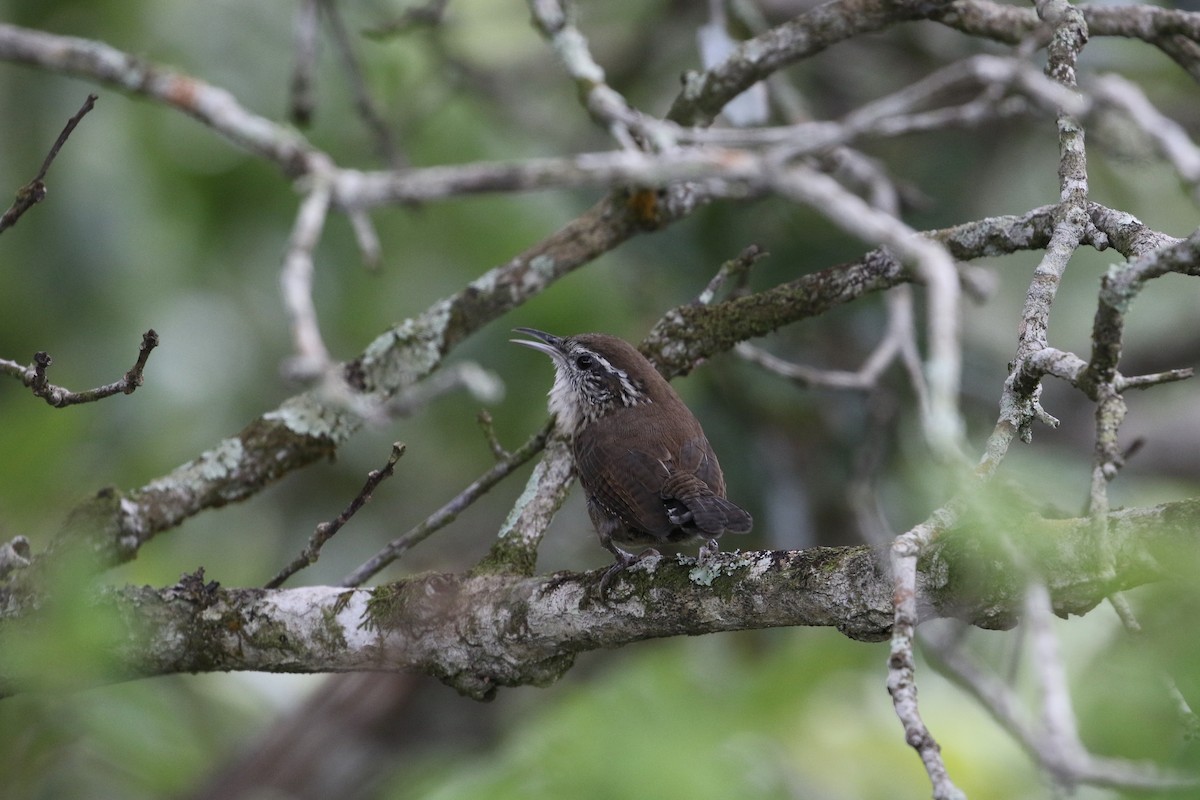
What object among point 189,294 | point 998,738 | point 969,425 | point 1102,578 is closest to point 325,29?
point 189,294

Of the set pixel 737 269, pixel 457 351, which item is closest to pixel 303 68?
pixel 457 351

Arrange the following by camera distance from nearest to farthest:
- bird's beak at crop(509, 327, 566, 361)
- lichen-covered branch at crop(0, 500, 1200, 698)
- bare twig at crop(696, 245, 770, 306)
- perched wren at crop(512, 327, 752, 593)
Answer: lichen-covered branch at crop(0, 500, 1200, 698) → perched wren at crop(512, 327, 752, 593) → bare twig at crop(696, 245, 770, 306) → bird's beak at crop(509, 327, 566, 361)

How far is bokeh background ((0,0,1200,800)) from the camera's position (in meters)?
4.60

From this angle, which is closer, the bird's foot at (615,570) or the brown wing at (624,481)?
the bird's foot at (615,570)

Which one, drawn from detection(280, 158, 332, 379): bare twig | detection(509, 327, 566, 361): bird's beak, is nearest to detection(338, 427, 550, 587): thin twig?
detection(509, 327, 566, 361): bird's beak

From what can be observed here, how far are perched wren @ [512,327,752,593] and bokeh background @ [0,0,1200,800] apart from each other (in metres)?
0.78

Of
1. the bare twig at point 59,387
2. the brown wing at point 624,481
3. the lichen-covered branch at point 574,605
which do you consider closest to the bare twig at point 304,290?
the bare twig at point 59,387

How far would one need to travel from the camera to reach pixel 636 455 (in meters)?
3.65

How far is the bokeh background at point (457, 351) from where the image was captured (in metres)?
4.60

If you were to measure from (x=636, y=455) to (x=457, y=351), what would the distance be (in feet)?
7.87

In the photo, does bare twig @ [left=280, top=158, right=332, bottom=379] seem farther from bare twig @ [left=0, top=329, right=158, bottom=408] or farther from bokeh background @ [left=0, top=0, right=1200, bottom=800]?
bokeh background @ [left=0, top=0, right=1200, bottom=800]

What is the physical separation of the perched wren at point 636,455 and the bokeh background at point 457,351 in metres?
0.78

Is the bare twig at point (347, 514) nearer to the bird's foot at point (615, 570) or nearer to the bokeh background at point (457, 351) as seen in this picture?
the bird's foot at point (615, 570)

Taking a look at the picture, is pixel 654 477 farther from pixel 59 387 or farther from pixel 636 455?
pixel 59 387
